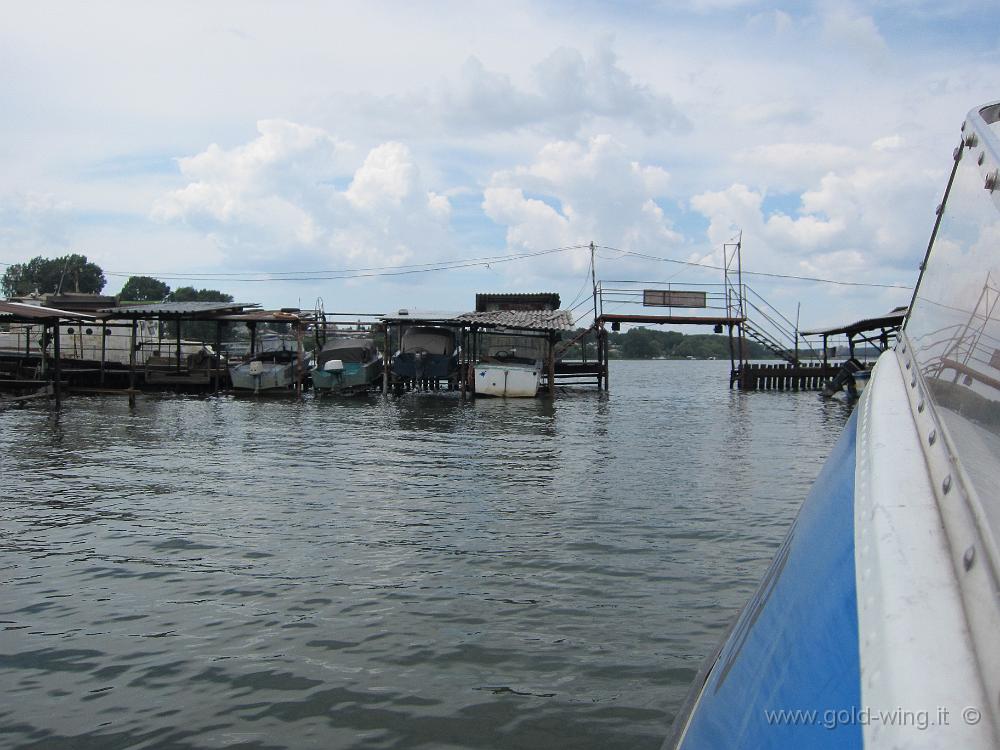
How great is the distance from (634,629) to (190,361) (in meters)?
32.4

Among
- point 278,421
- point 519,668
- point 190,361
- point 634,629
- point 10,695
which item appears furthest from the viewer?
point 190,361

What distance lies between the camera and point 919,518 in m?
1.65

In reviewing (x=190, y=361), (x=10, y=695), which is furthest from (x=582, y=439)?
(x=190, y=361)

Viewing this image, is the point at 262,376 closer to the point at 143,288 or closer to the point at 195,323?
the point at 195,323

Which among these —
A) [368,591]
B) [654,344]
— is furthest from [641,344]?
[368,591]

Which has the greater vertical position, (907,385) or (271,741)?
(907,385)

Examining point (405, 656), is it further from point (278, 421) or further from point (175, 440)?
point (278, 421)

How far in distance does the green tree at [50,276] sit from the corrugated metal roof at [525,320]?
73151 millimetres

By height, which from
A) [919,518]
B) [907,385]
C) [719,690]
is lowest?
[719,690]

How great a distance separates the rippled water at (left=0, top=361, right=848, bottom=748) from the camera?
444cm

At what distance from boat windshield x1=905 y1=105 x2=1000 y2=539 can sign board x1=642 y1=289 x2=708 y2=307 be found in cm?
3658

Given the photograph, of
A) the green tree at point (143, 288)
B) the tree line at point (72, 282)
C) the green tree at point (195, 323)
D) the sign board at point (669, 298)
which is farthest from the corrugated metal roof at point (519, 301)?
the green tree at point (143, 288)

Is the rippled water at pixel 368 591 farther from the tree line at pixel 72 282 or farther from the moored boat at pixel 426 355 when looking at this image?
the tree line at pixel 72 282

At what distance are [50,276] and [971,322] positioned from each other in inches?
4241
